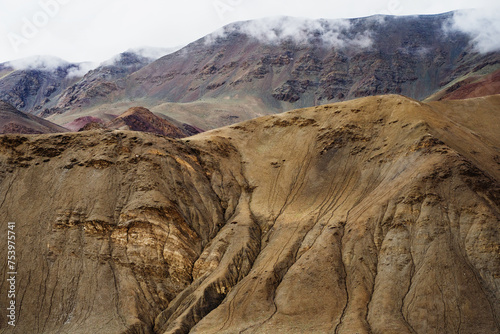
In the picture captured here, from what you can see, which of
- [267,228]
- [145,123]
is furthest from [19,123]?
[267,228]

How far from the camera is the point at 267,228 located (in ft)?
152

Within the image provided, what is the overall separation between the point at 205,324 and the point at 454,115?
39465 mm

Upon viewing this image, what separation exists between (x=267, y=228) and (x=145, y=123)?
79.3m

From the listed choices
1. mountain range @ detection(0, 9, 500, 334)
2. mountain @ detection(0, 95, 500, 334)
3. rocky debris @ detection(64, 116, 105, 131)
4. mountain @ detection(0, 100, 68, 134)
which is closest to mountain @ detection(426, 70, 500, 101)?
mountain range @ detection(0, 9, 500, 334)

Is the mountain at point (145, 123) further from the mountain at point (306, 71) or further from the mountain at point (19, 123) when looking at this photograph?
the mountain at point (306, 71)

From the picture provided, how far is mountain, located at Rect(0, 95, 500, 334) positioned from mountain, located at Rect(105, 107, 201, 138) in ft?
209

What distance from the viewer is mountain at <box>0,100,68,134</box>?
105312mm

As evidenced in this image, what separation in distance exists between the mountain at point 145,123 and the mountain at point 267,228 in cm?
6385

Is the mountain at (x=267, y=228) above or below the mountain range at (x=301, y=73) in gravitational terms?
below

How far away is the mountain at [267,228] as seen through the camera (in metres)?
35.6

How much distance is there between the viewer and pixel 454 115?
58062mm

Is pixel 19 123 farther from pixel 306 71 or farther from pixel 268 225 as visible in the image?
pixel 306 71

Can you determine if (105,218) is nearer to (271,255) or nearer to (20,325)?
(20,325)

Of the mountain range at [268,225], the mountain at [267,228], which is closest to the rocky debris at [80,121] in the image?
the mountain range at [268,225]
